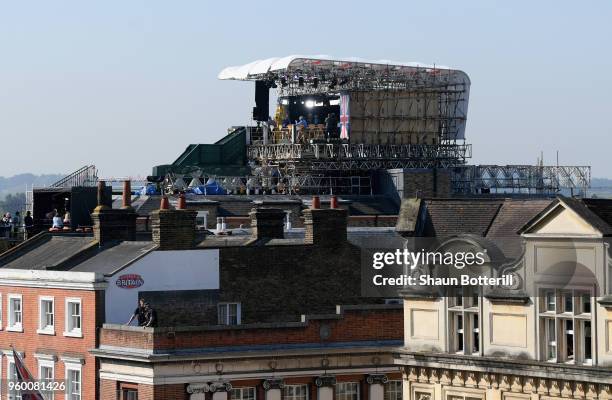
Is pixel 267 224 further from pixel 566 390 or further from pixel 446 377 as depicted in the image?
pixel 566 390

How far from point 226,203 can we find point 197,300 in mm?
54670

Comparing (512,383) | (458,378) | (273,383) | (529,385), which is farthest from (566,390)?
(273,383)

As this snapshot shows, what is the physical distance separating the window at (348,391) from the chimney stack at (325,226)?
7.46 m

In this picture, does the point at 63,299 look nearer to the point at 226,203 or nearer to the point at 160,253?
the point at 160,253

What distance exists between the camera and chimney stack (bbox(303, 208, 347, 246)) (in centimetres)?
7706

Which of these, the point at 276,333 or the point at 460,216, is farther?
the point at 276,333

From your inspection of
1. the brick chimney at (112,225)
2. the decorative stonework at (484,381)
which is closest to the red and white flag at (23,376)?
the brick chimney at (112,225)

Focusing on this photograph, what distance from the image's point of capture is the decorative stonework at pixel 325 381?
7038cm

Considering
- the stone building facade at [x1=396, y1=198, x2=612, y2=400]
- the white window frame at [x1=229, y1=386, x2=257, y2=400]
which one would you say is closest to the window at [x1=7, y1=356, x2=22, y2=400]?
the white window frame at [x1=229, y1=386, x2=257, y2=400]

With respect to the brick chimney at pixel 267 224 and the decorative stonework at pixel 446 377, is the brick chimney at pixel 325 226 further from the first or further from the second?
the decorative stonework at pixel 446 377

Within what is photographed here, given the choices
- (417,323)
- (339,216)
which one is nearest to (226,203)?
(339,216)

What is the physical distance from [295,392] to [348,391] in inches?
75.9

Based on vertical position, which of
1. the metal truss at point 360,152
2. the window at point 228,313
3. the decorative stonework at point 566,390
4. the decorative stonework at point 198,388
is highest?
the metal truss at point 360,152

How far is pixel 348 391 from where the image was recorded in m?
71.1
